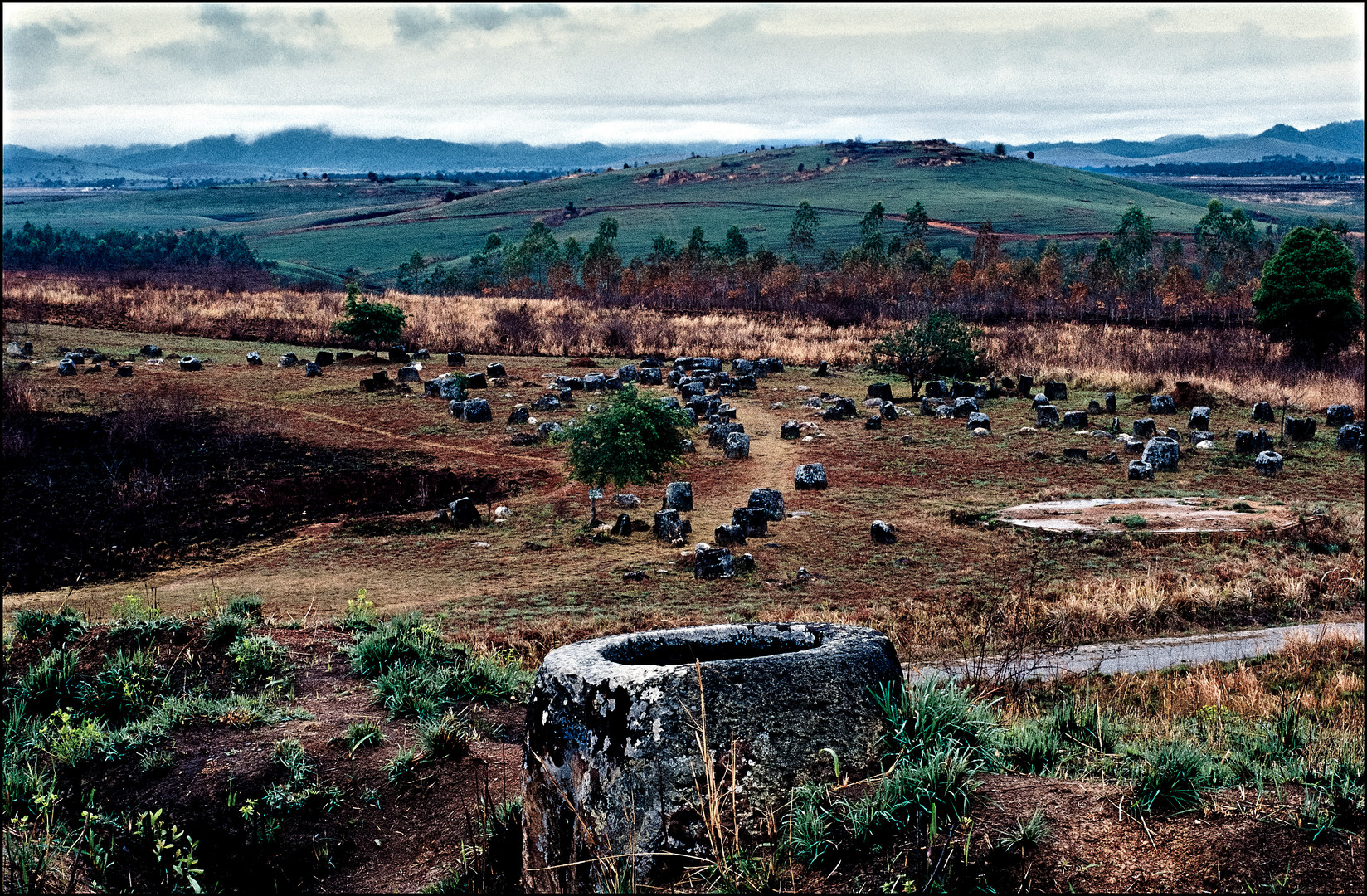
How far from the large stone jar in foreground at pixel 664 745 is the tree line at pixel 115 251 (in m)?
92.8

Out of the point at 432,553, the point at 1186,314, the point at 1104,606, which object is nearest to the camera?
the point at 1104,606

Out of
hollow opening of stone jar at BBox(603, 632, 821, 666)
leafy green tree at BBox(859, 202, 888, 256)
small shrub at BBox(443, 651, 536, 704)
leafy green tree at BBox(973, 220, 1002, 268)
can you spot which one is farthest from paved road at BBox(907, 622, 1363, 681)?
leafy green tree at BBox(973, 220, 1002, 268)

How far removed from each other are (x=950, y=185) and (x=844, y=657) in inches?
6458

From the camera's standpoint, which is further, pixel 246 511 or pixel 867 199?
pixel 867 199

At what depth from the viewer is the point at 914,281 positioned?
7062 cm

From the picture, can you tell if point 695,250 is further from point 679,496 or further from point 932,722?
point 932,722

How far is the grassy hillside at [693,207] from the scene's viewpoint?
430 ft

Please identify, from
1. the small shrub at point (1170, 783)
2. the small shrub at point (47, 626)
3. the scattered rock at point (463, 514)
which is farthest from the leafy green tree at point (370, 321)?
the small shrub at point (1170, 783)

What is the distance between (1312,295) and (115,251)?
99551mm

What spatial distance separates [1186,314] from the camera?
194ft

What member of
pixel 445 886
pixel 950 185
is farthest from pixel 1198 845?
pixel 950 185

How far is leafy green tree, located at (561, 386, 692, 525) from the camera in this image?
1794 cm

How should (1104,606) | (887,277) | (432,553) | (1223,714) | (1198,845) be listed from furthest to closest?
(887,277)
(432,553)
(1104,606)
(1223,714)
(1198,845)

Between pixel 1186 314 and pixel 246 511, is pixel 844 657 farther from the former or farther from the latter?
pixel 1186 314
